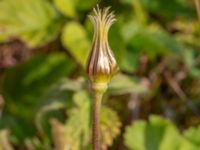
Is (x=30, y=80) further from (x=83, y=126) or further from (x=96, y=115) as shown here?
(x=96, y=115)

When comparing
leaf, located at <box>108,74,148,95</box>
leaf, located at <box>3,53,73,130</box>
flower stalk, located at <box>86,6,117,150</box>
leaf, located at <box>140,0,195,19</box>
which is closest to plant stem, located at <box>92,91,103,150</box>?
flower stalk, located at <box>86,6,117,150</box>

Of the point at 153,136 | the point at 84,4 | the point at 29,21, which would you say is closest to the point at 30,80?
the point at 29,21

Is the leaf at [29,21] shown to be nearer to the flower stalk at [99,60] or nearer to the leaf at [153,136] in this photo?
the leaf at [153,136]

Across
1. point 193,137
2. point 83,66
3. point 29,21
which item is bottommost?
point 193,137

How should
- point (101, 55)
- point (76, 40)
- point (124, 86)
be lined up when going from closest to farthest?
1. point (101, 55)
2. point (124, 86)
3. point (76, 40)

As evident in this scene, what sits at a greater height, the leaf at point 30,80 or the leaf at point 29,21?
the leaf at point 29,21

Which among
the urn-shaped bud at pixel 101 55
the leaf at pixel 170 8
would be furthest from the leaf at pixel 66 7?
the urn-shaped bud at pixel 101 55

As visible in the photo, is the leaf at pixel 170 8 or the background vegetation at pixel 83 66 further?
the leaf at pixel 170 8

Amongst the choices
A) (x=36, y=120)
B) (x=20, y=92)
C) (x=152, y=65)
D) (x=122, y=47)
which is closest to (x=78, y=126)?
(x=36, y=120)
